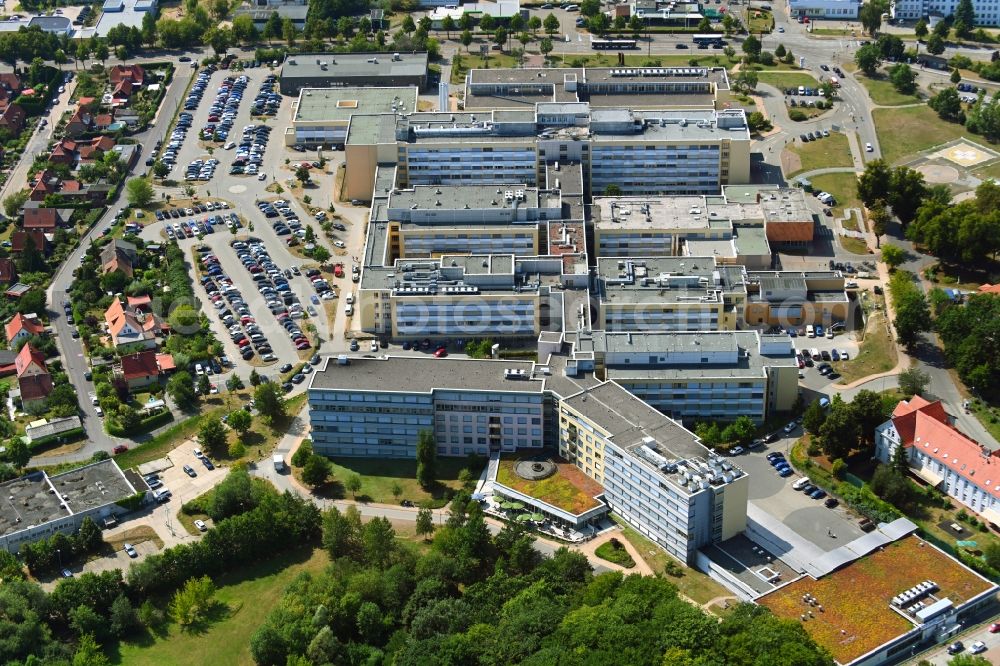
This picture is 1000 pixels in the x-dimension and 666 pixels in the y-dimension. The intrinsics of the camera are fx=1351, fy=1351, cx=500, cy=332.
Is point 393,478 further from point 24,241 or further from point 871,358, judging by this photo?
point 24,241

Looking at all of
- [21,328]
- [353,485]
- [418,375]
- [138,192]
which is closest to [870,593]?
[418,375]

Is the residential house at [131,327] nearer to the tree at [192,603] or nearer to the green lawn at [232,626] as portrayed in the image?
the green lawn at [232,626]

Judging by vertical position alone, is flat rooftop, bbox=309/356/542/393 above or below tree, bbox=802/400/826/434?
above

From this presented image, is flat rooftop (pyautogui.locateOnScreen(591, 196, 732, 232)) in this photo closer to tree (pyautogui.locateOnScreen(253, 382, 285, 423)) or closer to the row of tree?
tree (pyautogui.locateOnScreen(253, 382, 285, 423))

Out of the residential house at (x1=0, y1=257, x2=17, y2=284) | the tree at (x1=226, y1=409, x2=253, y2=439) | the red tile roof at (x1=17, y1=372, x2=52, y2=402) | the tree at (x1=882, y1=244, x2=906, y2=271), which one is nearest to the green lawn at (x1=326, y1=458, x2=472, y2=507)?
the tree at (x1=226, y1=409, x2=253, y2=439)

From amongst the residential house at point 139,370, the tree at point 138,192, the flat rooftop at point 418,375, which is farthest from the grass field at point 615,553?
the tree at point 138,192

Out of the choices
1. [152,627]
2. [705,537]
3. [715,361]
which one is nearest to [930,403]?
[715,361]
